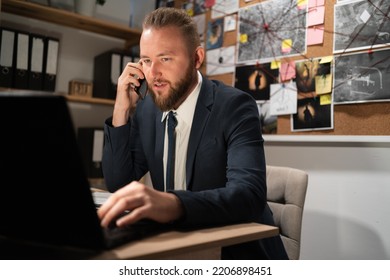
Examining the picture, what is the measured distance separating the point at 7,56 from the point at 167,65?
1.17 meters

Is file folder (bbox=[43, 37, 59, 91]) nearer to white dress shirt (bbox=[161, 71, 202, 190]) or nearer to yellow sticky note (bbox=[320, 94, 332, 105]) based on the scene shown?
white dress shirt (bbox=[161, 71, 202, 190])

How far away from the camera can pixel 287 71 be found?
1.79 metres

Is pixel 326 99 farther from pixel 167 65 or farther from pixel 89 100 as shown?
pixel 89 100

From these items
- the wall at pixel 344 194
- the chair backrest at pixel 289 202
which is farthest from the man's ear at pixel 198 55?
the wall at pixel 344 194

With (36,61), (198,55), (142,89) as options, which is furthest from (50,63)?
(198,55)

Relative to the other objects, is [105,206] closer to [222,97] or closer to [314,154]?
[222,97]

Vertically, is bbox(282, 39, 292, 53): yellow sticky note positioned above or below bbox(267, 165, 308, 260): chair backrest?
above

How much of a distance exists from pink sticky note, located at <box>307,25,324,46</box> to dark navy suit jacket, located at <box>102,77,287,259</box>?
2.47 feet

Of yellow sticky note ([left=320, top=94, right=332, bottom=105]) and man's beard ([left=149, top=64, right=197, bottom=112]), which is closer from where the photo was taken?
man's beard ([left=149, top=64, right=197, bottom=112])

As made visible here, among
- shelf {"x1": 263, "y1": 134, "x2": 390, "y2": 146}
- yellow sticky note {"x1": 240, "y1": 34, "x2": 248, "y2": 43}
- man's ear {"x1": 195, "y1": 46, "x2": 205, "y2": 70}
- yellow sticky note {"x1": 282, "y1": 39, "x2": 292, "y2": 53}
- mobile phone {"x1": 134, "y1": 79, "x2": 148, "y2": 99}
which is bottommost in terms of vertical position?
shelf {"x1": 263, "y1": 134, "x2": 390, "y2": 146}

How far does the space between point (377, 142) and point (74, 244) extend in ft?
4.44

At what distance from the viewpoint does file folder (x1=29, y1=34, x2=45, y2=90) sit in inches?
76.0

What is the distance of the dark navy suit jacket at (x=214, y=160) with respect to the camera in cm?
72

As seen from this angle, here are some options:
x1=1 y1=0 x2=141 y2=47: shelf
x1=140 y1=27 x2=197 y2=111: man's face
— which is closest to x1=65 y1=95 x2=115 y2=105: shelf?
x1=1 y1=0 x2=141 y2=47: shelf
